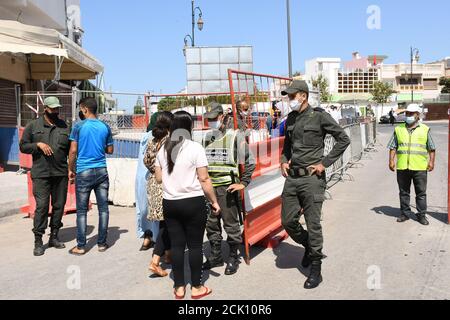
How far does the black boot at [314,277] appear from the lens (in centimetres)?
427

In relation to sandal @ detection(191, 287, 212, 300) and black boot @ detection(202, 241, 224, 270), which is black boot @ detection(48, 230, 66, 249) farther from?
sandal @ detection(191, 287, 212, 300)

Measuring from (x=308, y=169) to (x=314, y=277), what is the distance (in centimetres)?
101

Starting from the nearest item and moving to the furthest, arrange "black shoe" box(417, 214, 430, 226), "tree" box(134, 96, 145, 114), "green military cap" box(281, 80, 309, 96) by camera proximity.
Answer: "green military cap" box(281, 80, 309, 96), "black shoe" box(417, 214, 430, 226), "tree" box(134, 96, 145, 114)

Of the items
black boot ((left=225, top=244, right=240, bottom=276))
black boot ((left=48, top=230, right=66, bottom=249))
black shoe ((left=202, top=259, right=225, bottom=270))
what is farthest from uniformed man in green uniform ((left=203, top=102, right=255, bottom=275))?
black boot ((left=48, top=230, right=66, bottom=249))

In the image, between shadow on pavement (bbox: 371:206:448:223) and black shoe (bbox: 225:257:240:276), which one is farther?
shadow on pavement (bbox: 371:206:448:223)

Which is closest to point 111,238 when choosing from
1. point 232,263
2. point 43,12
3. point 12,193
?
point 232,263

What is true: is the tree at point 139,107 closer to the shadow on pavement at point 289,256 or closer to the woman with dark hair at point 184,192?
the shadow on pavement at point 289,256

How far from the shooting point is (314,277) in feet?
14.1

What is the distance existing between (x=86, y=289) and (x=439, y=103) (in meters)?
59.4

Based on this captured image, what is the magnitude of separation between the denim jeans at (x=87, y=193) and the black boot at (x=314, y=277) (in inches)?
106

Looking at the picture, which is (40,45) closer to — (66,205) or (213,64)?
(66,205)

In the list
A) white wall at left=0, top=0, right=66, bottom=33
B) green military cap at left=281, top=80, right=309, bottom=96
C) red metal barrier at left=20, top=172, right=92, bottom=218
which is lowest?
red metal barrier at left=20, top=172, right=92, bottom=218

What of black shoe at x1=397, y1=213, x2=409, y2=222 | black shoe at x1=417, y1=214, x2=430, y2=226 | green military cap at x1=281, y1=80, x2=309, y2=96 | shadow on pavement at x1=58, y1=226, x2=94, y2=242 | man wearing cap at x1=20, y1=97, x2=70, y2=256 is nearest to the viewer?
green military cap at x1=281, y1=80, x2=309, y2=96

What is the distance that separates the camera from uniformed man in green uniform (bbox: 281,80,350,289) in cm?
435
